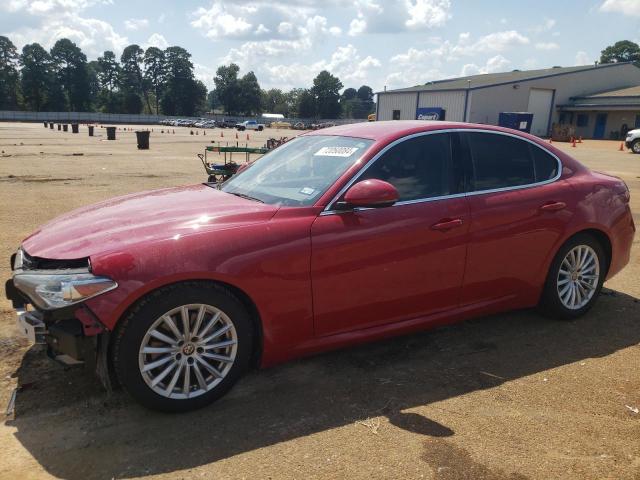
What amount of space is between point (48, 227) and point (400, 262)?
2.41 m

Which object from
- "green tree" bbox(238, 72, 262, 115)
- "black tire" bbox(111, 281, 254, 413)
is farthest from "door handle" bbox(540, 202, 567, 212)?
"green tree" bbox(238, 72, 262, 115)

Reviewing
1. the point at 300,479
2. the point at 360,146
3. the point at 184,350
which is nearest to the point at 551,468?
the point at 300,479

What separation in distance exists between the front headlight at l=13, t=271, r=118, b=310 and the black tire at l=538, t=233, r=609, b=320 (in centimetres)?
346

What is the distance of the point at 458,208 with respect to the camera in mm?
3854

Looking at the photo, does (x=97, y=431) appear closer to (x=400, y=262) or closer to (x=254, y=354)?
(x=254, y=354)

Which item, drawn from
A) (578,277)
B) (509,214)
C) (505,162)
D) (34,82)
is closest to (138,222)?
(509,214)

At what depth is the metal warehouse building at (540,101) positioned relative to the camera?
4853cm

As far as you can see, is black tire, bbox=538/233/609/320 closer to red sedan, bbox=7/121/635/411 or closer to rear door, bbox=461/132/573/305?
red sedan, bbox=7/121/635/411

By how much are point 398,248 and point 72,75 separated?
12820 cm

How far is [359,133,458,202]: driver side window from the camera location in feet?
12.2

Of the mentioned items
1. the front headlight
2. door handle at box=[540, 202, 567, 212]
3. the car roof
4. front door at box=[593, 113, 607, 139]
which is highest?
front door at box=[593, 113, 607, 139]

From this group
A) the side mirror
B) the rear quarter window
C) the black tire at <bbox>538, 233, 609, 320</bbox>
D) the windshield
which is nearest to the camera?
the side mirror

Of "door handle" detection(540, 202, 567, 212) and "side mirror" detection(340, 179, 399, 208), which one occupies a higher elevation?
"side mirror" detection(340, 179, 399, 208)

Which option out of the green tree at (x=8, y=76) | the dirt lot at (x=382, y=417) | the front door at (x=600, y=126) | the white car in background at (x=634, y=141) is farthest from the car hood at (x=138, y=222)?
the green tree at (x=8, y=76)
